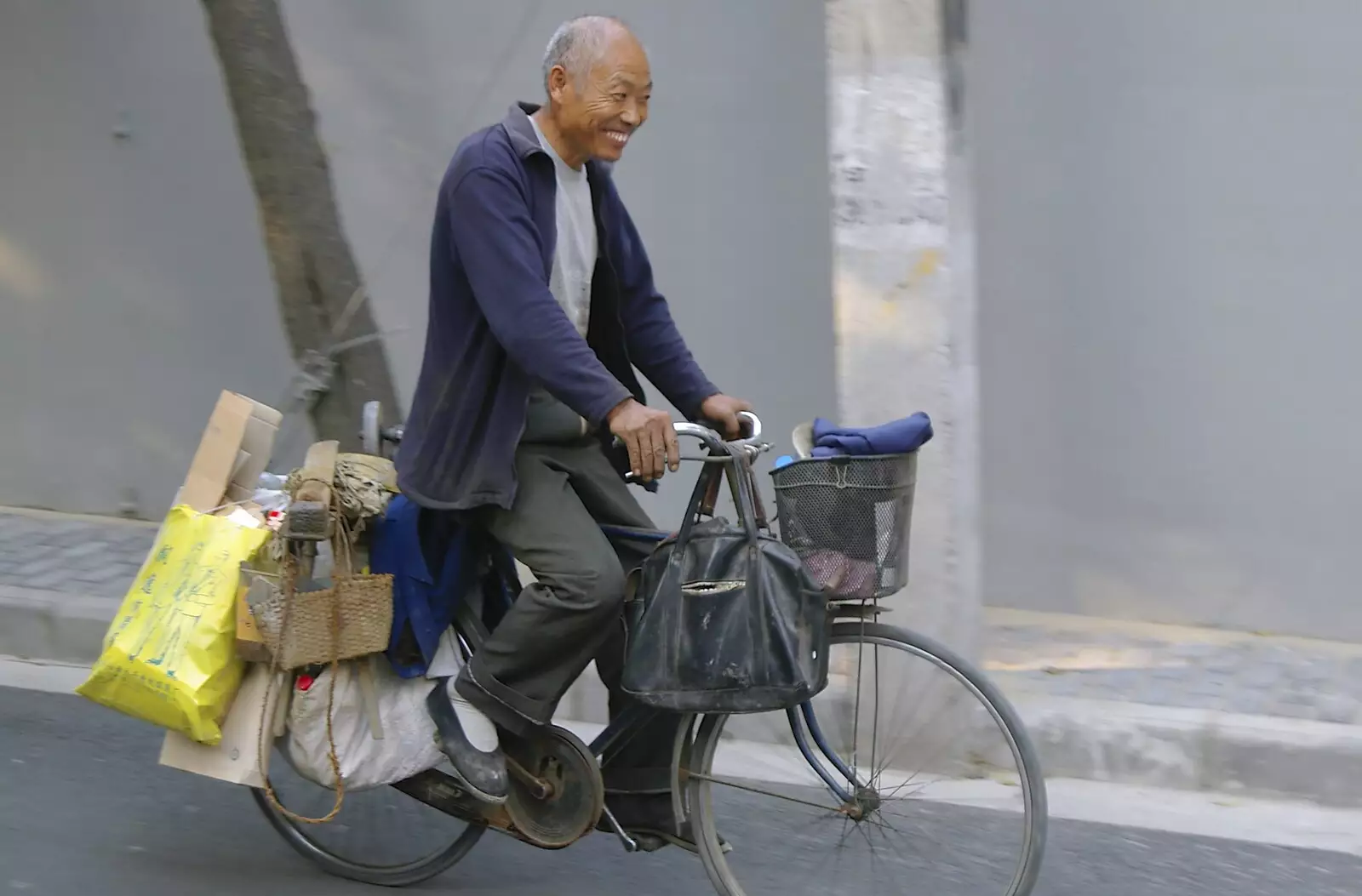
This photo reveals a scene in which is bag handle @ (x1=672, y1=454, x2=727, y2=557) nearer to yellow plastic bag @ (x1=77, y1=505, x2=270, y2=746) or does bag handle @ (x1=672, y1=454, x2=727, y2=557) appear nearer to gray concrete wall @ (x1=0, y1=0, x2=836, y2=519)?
yellow plastic bag @ (x1=77, y1=505, x2=270, y2=746)

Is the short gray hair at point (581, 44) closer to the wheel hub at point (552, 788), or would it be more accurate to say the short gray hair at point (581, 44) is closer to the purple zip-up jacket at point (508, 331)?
the purple zip-up jacket at point (508, 331)

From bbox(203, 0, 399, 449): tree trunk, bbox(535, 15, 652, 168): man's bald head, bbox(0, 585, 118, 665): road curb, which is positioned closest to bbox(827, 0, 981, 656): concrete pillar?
bbox(535, 15, 652, 168): man's bald head

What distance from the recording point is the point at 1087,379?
5887 mm

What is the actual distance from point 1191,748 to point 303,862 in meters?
2.60

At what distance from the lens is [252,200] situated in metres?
6.84

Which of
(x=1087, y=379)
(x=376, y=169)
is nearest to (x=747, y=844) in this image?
(x=1087, y=379)

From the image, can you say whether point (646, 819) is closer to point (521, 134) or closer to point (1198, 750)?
point (521, 134)

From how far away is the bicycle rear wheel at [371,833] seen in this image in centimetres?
379

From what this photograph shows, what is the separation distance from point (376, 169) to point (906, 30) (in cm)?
292

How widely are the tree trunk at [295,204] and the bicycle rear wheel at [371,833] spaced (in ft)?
4.31

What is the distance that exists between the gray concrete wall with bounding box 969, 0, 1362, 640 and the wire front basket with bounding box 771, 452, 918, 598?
3.04 m

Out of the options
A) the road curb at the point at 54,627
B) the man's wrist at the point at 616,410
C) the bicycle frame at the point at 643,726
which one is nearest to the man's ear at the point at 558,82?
the man's wrist at the point at 616,410

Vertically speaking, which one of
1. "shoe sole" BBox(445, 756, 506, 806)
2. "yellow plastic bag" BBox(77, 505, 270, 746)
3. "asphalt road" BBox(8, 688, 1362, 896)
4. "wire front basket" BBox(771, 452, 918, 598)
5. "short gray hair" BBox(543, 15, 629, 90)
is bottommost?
"asphalt road" BBox(8, 688, 1362, 896)

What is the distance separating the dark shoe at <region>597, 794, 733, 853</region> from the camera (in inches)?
137
